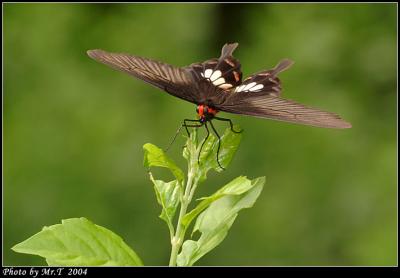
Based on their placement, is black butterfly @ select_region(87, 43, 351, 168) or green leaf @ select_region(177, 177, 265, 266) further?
black butterfly @ select_region(87, 43, 351, 168)

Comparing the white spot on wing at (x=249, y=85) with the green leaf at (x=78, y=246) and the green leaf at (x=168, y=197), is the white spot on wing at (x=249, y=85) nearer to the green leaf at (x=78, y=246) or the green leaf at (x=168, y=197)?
the green leaf at (x=168, y=197)

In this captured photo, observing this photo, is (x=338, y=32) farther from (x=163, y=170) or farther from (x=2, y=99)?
(x=2, y=99)

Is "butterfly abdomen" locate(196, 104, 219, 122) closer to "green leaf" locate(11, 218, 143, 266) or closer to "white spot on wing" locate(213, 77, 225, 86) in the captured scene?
"white spot on wing" locate(213, 77, 225, 86)

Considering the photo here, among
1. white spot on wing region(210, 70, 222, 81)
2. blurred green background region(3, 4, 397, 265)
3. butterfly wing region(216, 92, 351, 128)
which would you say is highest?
white spot on wing region(210, 70, 222, 81)

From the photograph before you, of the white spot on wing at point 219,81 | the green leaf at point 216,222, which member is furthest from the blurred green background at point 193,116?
the green leaf at point 216,222

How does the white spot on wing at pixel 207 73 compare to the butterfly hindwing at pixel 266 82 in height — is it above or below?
above

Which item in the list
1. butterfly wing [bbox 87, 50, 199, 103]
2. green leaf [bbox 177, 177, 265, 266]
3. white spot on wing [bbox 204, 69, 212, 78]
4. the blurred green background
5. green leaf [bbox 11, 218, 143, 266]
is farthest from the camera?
the blurred green background

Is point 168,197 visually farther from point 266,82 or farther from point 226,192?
point 266,82

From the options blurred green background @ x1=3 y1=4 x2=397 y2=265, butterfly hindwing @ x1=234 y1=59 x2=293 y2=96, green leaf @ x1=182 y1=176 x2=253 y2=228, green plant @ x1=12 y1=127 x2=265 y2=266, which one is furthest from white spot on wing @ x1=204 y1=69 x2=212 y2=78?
blurred green background @ x1=3 y1=4 x2=397 y2=265
